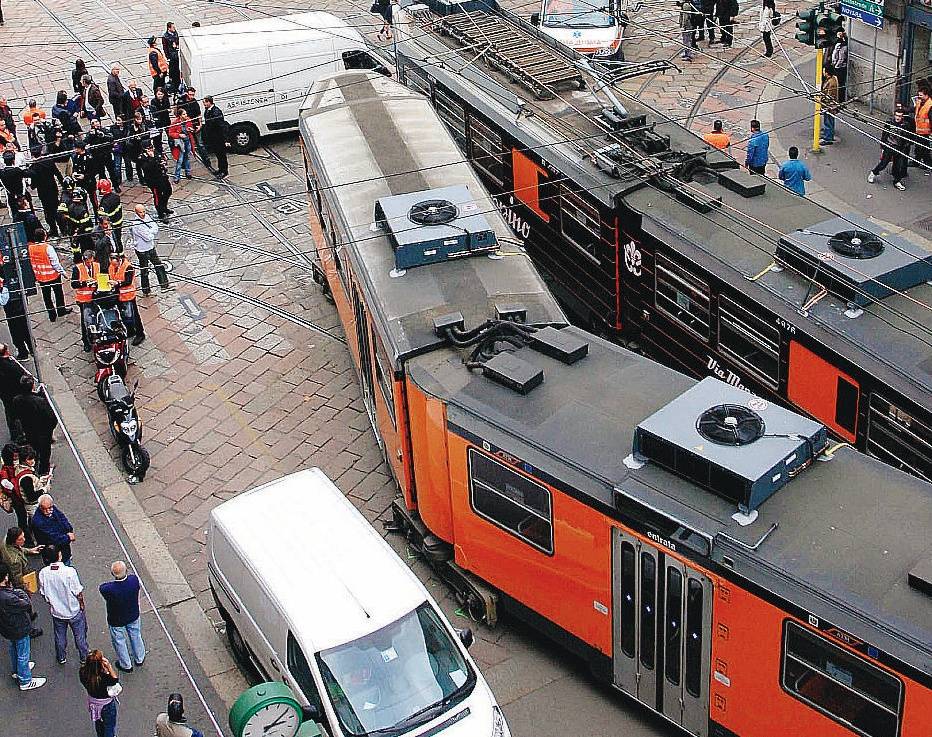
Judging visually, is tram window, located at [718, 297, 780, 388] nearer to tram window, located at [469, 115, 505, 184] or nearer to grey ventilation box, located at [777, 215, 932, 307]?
grey ventilation box, located at [777, 215, 932, 307]

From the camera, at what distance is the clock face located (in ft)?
35.0

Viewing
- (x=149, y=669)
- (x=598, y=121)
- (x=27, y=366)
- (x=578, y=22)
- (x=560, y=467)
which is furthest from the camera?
(x=578, y=22)

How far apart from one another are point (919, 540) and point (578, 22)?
19454mm

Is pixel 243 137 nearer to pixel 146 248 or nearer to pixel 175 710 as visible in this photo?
pixel 146 248

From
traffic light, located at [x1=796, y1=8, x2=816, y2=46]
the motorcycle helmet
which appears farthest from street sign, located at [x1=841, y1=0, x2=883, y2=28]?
the motorcycle helmet

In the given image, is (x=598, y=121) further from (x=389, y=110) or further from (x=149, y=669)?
(x=149, y=669)

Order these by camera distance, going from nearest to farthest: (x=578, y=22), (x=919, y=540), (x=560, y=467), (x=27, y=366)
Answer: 1. (x=919, y=540)
2. (x=560, y=467)
3. (x=27, y=366)
4. (x=578, y=22)

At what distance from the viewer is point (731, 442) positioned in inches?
420

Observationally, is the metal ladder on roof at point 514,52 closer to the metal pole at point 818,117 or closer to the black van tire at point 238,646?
the metal pole at point 818,117

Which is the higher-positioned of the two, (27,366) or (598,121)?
(598,121)

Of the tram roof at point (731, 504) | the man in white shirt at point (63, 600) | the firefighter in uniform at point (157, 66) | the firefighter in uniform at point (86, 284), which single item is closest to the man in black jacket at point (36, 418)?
the firefighter in uniform at point (86, 284)

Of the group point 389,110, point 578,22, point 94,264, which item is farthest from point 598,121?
point 578,22

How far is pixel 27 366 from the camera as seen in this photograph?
18406 mm

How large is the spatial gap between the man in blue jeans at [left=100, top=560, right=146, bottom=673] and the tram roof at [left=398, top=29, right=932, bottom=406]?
668cm
